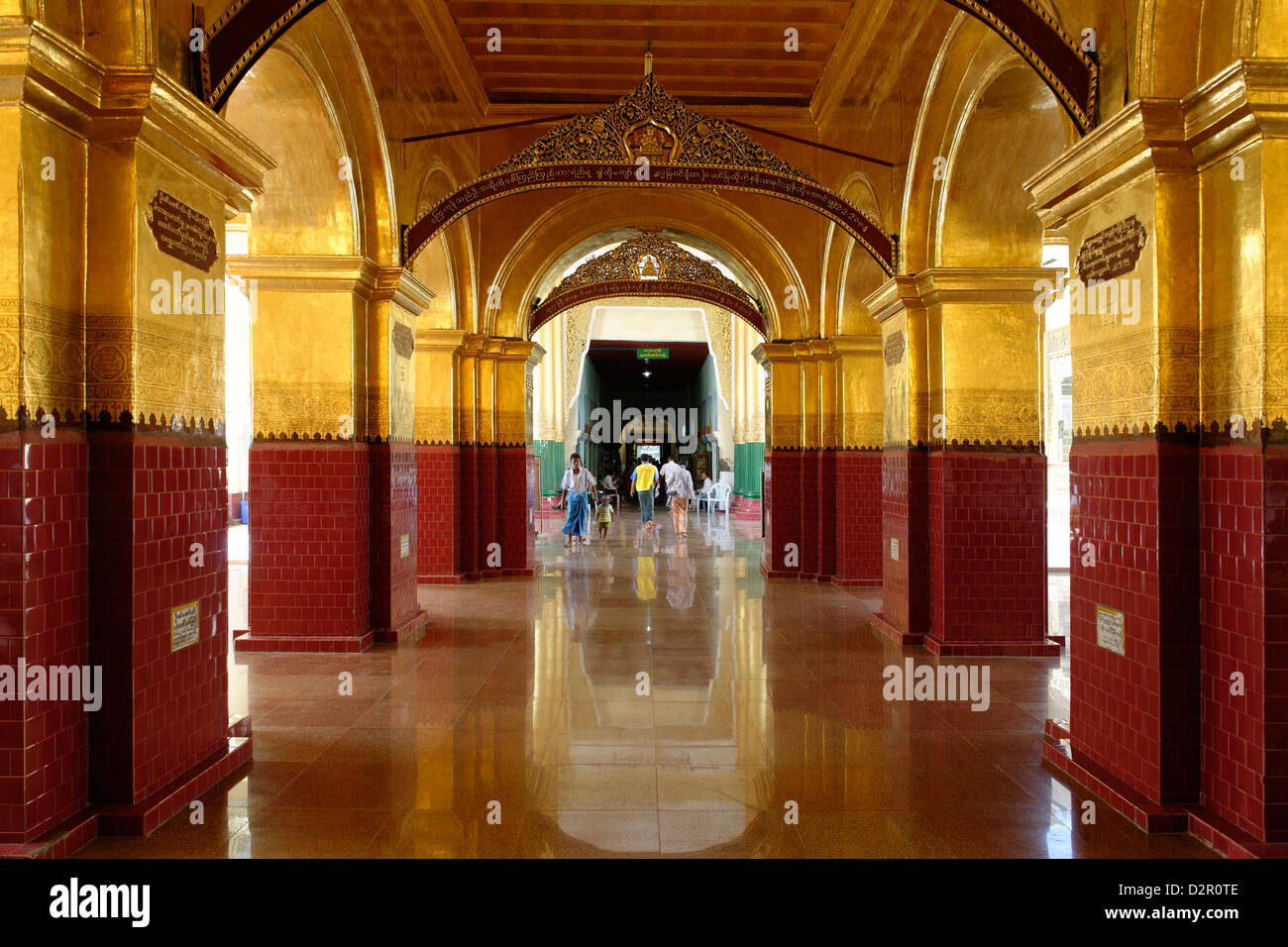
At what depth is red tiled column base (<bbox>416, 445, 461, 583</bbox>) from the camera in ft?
31.3

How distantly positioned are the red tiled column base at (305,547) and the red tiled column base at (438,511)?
3.25m

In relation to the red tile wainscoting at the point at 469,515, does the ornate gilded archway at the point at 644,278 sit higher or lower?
higher

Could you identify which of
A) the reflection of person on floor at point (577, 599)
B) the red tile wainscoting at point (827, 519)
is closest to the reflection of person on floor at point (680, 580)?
the reflection of person on floor at point (577, 599)

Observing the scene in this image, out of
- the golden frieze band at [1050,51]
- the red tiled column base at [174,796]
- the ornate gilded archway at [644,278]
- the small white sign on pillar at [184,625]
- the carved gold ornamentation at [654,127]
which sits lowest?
the red tiled column base at [174,796]

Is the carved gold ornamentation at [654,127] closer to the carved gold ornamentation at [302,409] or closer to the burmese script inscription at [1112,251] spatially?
the carved gold ornamentation at [302,409]

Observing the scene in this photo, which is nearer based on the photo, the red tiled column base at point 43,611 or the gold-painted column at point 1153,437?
the red tiled column base at point 43,611

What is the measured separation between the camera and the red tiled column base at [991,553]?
6.03 meters

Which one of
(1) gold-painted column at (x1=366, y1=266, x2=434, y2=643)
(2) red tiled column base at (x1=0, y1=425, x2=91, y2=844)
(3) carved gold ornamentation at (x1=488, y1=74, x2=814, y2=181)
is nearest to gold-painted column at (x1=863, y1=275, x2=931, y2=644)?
(3) carved gold ornamentation at (x1=488, y1=74, x2=814, y2=181)

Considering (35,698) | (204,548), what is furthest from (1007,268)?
(35,698)

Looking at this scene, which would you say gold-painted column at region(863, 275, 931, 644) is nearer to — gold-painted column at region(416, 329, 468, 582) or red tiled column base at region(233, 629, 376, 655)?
red tiled column base at region(233, 629, 376, 655)

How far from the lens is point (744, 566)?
37.0 ft

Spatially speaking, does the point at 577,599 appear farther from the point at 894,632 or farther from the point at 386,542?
the point at 894,632

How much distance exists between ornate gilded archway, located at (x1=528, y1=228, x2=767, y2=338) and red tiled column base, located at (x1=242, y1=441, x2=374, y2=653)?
19.7ft
